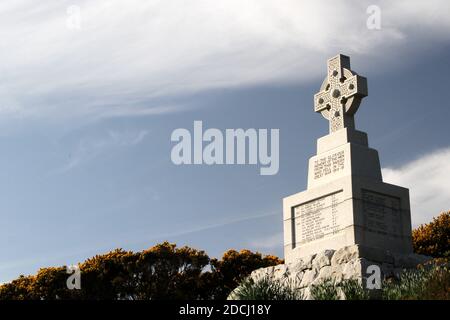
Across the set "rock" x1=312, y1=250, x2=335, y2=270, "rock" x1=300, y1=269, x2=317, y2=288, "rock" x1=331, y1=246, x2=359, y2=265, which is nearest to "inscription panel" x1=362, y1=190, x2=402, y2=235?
"rock" x1=331, y1=246, x2=359, y2=265

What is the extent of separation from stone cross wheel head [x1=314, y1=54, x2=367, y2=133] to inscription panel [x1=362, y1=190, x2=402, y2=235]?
266 centimetres

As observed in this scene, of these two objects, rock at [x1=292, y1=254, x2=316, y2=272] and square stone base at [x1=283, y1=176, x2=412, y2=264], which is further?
square stone base at [x1=283, y1=176, x2=412, y2=264]

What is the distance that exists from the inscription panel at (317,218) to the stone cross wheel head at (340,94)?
2.65m

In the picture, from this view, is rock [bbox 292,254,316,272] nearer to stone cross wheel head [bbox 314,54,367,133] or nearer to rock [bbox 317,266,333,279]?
rock [bbox 317,266,333,279]

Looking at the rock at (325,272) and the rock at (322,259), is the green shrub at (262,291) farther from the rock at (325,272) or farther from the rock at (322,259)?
the rock at (322,259)

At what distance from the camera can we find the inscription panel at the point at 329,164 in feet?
74.2

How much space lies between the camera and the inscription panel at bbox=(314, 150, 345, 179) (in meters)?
22.6

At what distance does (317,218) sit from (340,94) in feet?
14.0

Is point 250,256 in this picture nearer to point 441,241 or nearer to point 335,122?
point 441,241

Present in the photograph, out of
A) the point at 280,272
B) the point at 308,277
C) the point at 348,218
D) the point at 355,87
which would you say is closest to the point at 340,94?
the point at 355,87

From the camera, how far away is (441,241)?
33844 mm
